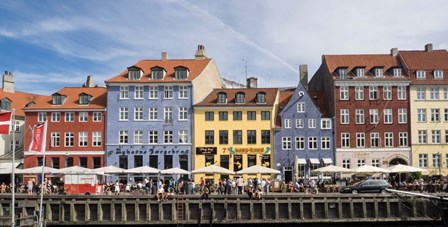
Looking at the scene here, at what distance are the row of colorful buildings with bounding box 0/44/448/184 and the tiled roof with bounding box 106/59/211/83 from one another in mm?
328

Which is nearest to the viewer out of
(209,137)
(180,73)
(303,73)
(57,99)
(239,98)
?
(209,137)

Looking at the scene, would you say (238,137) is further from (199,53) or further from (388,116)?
(388,116)

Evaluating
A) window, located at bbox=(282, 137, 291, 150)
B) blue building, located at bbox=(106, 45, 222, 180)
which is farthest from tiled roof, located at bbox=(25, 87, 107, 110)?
window, located at bbox=(282, 137, 291, 150)

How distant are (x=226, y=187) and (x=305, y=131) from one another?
2024 centimetres

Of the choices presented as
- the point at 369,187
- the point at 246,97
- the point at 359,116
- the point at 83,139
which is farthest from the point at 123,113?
the point at 369,187

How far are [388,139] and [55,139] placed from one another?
126ft

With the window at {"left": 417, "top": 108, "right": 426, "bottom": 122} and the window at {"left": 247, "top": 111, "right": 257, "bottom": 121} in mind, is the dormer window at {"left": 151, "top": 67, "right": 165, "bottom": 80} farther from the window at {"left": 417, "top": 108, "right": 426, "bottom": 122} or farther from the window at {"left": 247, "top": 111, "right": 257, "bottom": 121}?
the window at {"left": 417, "top": 108, "right": 426, "bottom": 122}

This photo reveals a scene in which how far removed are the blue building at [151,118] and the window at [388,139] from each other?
72.3ft

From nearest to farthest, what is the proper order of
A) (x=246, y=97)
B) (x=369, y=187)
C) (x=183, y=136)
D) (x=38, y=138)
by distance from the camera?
1. (x=38, y=138)
2. (x=369, y=187)
3. (x=183, y=136)
4. (x=246, y=97)

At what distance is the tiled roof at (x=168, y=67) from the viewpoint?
64.6 meters

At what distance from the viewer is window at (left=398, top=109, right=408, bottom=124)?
63438mm

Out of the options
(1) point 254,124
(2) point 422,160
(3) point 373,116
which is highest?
(3) point 373,116

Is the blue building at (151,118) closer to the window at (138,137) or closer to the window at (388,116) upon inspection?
the window at (138,137)

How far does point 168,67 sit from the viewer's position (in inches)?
2648
